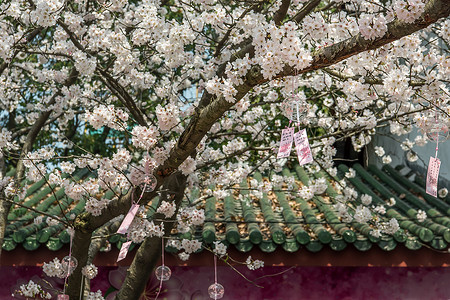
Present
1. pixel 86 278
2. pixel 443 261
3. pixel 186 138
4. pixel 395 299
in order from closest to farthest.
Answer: pixel 186 138 < pixel 86 278 < pixel 443 261 < pixel 395 299

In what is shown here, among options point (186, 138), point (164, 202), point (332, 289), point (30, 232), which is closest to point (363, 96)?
point (186, 138)

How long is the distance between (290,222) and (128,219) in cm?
250

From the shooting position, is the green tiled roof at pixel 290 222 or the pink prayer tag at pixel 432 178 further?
the green tiled roof at pixel 290 222

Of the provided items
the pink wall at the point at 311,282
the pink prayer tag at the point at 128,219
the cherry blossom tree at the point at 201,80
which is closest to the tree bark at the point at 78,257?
the cherry blossom tree at the point at 201,80

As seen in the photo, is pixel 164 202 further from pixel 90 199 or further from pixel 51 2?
pixel 51 2

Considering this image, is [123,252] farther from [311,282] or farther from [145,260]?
[311,282]

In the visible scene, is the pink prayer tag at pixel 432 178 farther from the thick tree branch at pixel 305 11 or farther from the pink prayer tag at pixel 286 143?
the thick tree branch at pixel 305 11

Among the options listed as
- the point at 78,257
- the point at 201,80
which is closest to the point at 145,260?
the point at 78,257

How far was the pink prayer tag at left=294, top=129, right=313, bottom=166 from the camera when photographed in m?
3.22

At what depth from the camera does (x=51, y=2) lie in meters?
4.15

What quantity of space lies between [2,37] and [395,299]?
4157mm

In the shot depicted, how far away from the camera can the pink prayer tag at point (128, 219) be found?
364 centimetres

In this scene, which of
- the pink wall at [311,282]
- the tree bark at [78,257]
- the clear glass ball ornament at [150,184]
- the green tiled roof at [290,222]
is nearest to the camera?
the clear glass ball ornament at [150,184]

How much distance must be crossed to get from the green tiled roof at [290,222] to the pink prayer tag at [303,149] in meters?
1.99
